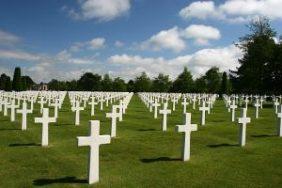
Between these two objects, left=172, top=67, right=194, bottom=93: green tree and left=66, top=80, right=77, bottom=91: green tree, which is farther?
left=66, top=80, right=77, bottom=91: green tree

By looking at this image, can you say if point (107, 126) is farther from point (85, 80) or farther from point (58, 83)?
point (58, 83)

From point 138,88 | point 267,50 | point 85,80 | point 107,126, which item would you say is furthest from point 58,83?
point 107,126

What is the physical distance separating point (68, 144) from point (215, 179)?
490cm

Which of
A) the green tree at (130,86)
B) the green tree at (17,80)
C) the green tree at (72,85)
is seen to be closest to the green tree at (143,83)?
the green tree at (130,86)

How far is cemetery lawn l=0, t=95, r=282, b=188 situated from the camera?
7.77 meters

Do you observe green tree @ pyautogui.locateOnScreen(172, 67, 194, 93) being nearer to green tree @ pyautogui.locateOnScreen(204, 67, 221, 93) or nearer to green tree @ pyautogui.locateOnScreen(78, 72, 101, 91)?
green tree @ pyautogui.locateOnScreen(204, 67, 221, 93)

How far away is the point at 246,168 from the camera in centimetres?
902

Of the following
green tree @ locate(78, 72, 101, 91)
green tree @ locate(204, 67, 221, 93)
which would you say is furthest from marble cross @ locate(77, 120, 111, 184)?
green tree @ locate(78, 72, 101, 91)

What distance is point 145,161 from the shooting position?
947 centimetres

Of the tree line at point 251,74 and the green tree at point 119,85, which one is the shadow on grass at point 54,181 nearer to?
the tree line at point 251,74

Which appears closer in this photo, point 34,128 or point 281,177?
point 281,177

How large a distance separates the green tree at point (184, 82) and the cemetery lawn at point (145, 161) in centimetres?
6916

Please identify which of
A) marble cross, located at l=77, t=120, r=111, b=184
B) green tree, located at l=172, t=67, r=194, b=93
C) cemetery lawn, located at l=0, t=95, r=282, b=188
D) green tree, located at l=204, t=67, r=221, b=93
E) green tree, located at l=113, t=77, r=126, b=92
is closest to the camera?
marble cross, located at l=77, t=120, r=111, b=184

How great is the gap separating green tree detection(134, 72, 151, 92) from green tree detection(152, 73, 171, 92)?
4.71 feet
